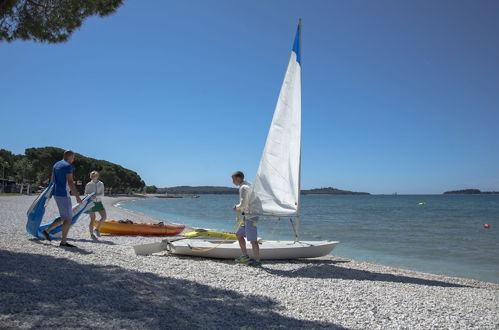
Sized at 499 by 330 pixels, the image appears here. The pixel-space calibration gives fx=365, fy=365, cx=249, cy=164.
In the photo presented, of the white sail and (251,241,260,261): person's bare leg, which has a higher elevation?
the white sail

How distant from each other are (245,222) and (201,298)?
277 cm

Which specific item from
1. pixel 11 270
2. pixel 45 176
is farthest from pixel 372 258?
pixel 45 176

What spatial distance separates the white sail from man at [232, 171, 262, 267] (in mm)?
838

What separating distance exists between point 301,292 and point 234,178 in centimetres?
281

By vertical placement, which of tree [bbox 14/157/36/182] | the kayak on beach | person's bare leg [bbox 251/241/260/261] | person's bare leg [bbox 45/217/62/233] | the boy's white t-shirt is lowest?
the kayak on beach

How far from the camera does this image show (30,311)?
3.47 m

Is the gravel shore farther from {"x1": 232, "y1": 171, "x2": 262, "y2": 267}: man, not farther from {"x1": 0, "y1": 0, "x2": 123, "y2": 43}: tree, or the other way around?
{"x1": 0, "y1": 0, "x2": 123, "y2": 43}: tree

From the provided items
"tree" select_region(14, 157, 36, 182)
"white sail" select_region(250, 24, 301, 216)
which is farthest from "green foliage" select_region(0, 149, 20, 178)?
"white sail" select_region(250, 24, 301, 216)

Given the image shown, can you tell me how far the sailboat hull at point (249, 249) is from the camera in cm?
811

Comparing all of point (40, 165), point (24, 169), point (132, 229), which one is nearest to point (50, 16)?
point (132, 229)

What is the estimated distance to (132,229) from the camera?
12453 mm

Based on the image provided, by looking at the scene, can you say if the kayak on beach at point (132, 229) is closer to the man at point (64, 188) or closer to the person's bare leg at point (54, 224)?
the person's bare leg at point (54, 224)

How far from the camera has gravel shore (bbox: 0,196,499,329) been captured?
3619 millimetres

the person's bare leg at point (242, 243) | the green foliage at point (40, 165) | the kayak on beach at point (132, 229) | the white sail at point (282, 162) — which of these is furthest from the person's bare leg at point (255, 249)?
the green foliage at point (40, 165)
